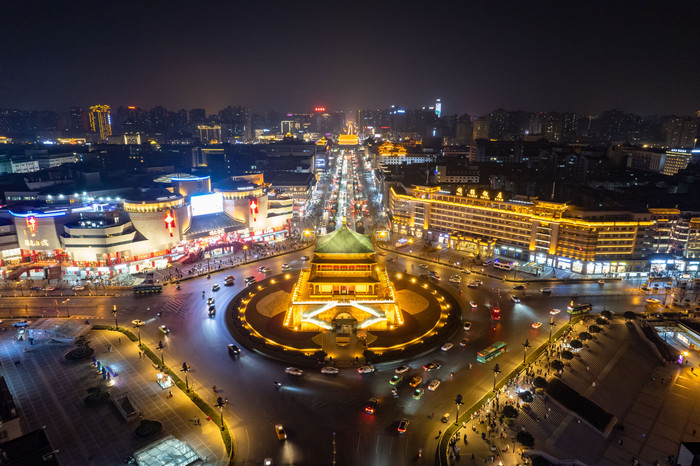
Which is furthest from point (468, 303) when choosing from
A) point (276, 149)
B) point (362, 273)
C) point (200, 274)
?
point (276, 149)

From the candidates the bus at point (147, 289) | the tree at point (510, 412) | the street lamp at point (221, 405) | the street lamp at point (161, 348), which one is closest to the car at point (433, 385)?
the tree at point (510, 412)

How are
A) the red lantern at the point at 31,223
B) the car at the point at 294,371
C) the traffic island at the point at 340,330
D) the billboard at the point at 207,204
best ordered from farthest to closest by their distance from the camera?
the billboard at the point at 207,204 < the red lantern at the point at 31,223 < the traffic island at the point at 340,330 < the car at the point at 294,371

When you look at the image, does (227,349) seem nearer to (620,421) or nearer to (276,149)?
(620,421)

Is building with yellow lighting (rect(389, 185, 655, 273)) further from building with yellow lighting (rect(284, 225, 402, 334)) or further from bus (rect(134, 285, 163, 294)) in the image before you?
bus (rect(134, 285, 163, 294))

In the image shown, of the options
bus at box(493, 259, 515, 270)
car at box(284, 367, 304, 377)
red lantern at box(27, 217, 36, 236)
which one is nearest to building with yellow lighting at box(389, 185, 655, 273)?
bus at box(493, 259, 515, 270)

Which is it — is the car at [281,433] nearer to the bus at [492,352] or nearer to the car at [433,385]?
the car at [433,385]

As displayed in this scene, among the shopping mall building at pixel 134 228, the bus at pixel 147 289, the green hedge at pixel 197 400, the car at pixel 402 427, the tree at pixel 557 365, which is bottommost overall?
the green hedge at pixel 197 400

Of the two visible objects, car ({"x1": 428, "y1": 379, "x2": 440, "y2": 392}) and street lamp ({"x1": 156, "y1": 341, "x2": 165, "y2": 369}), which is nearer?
car ({"x1": 428, "y1": 379, "x2": 440, "y2": 392})

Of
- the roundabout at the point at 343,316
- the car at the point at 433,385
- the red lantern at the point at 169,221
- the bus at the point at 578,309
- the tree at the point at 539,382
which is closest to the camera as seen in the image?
the tree at the point at 539,382
